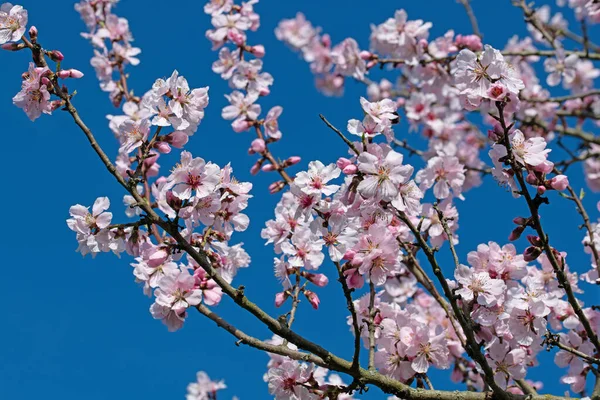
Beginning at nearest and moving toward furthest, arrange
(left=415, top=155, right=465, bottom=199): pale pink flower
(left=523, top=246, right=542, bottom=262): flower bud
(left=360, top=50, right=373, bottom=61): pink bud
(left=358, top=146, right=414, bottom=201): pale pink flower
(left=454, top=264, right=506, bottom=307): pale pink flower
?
(left=358, top=146, right=414, bottom=201): pale pink flower < (left=523, top=246, right=542, bottom=262): flower bud < (left=454, top=264, right=506, bottom=307): pale pink flower < (left=415, top=155, right=465, bottom=199): pale pink flower < (left=360, top=50, right=373, bottom=61): pink bud

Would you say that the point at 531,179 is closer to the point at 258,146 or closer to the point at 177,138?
the point at 177,138

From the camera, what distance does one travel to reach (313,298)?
3.55 meters

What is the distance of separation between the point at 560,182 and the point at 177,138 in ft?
6.19

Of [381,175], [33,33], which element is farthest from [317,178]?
[33,33]

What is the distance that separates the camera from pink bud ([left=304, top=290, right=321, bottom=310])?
11.6 ft

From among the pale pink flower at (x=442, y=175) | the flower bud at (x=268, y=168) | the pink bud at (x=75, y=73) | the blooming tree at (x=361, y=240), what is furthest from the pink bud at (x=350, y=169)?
the flower bud at (x=268, y=168)

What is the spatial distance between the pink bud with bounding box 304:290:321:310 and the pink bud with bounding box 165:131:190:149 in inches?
42.0

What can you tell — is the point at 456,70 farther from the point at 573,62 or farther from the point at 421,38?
the point at 573,62

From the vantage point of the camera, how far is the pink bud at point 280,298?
355 centimetres

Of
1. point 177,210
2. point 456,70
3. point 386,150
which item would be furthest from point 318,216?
point 456,70

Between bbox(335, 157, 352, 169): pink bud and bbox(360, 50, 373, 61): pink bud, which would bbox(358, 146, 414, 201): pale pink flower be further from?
bbox(360, 50, 373, 61): pink bud

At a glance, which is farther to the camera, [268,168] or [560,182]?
[268,168]

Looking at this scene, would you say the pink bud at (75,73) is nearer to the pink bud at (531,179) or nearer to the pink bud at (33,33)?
the pink bud at (33,33)

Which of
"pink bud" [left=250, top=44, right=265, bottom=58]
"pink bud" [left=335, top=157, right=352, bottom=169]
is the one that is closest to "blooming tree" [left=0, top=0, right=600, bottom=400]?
"pink bud" [left=335, top=157, right=352, bottom=169]
